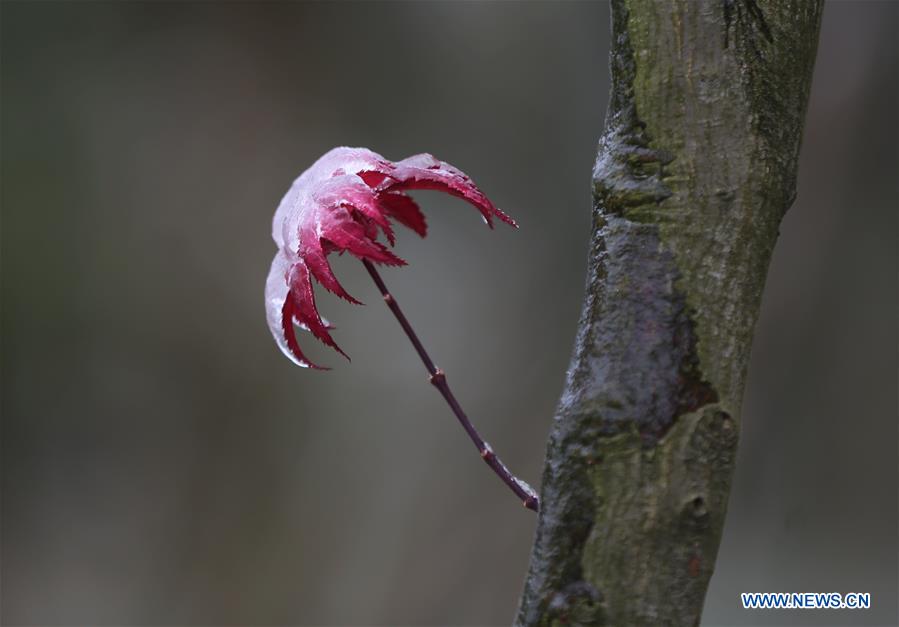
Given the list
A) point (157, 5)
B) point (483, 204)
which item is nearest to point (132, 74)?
point (157, 5)

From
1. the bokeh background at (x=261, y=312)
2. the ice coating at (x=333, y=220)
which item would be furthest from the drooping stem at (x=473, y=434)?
the bokeh background at (x=261, y=312)

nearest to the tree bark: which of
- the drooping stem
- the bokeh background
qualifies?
the drooping stem

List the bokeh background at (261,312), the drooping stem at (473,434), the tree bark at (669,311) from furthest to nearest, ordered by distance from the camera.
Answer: the bokeh background at (261,312)
the drooping stem at (473,434)
the tree bark at (669,311)

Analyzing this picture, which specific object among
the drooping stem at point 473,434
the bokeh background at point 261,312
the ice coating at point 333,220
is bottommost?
the drooping stem at point 473,434

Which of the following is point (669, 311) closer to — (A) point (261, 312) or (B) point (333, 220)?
(B) point (333, 220)

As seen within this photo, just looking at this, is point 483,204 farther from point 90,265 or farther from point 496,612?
point 90,265

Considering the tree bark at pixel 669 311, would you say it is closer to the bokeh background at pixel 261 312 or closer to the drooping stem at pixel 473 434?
the drooping stem at pixel 473 434

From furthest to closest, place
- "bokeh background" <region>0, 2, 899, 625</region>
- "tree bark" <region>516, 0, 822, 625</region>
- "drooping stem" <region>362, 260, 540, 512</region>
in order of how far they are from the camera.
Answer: "bokeh background" <region>0, 2, 899, 625</region> < "drooping stem" <region>362, 260, 540, 512</region> < "tree bark" <region>516, 0, 822, 625</region>

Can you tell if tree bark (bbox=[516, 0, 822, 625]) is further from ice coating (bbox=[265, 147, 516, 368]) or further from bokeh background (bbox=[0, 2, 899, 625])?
bokeh background (bbox=[0, 2, 899, 625])
